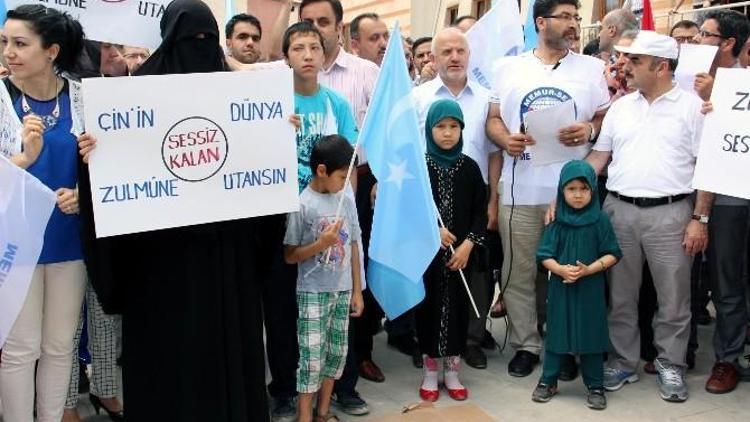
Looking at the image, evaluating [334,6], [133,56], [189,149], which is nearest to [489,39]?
[334,6]

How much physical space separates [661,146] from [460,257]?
1.40 metres

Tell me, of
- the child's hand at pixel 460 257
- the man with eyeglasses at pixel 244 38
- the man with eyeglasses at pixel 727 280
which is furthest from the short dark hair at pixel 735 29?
the man with eyeglasses at pixel 244 38

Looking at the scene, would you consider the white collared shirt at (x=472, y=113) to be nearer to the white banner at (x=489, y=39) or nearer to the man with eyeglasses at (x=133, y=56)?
the white banner at (x=489, y=39)

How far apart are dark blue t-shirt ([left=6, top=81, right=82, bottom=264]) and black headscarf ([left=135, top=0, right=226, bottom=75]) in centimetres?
63

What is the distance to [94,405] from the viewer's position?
13.4ft

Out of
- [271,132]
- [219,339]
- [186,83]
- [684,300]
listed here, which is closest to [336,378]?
[219,339]

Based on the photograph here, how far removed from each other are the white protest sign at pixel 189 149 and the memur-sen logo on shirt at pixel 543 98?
7.21 ft

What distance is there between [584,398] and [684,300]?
0.88 meters

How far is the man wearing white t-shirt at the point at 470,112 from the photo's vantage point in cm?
488

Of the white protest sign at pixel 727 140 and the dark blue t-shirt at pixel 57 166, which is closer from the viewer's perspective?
the dark blue t-shirt at pixel 57 166

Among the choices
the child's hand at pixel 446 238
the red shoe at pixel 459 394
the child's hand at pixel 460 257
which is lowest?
the red shoe at pixel 459 394

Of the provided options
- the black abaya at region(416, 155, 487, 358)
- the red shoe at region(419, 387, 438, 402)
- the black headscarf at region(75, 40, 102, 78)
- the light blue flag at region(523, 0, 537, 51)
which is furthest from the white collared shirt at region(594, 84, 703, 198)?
the black headscarf at region(75, 40, 102, 78)

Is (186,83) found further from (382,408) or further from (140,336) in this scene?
(382,408)

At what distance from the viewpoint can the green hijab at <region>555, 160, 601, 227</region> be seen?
4266 millimetres
